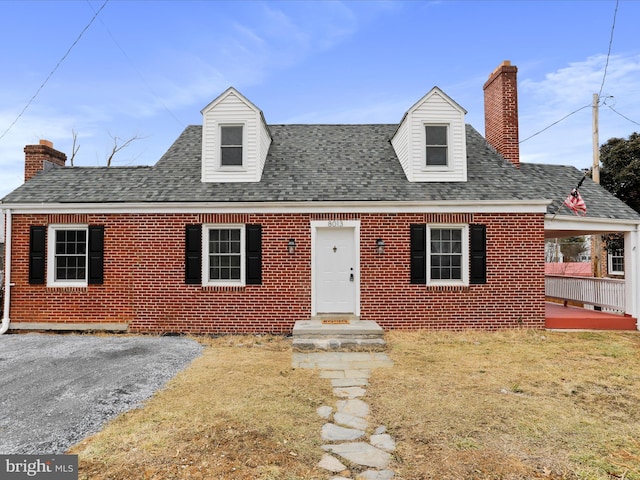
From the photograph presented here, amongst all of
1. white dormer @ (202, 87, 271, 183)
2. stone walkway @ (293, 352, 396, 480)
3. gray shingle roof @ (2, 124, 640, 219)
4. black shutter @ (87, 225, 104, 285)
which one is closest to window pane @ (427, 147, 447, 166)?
gray shingle roof @ (2, 124, 640, 219)

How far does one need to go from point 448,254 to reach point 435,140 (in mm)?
3310

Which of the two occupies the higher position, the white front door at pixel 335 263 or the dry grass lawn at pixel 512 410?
the white front door at pixel 335 263

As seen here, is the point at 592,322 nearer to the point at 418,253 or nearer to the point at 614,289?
the point at 614,289

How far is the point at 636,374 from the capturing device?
239 inches

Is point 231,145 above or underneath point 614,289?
above

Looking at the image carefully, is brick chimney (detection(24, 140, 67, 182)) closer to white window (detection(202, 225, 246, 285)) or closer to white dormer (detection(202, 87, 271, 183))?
white dormer (detection(202, 87, 271, 183))

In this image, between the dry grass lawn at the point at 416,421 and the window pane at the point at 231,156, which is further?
the window pane at the point at 231,156

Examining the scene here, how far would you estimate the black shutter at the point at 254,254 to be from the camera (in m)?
9.30

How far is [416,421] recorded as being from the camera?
4.20m

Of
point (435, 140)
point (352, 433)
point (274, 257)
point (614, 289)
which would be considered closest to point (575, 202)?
point (614, 289)

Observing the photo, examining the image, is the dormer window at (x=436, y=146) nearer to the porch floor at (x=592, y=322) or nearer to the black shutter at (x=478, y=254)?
the black shutter at (x=478, y=254)

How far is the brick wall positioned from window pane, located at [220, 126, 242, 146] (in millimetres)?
2335

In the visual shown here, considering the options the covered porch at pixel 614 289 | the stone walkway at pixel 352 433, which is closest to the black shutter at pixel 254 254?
the stone walkway at pixel 352 433

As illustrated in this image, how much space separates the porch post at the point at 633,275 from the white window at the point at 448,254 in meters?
4.59
